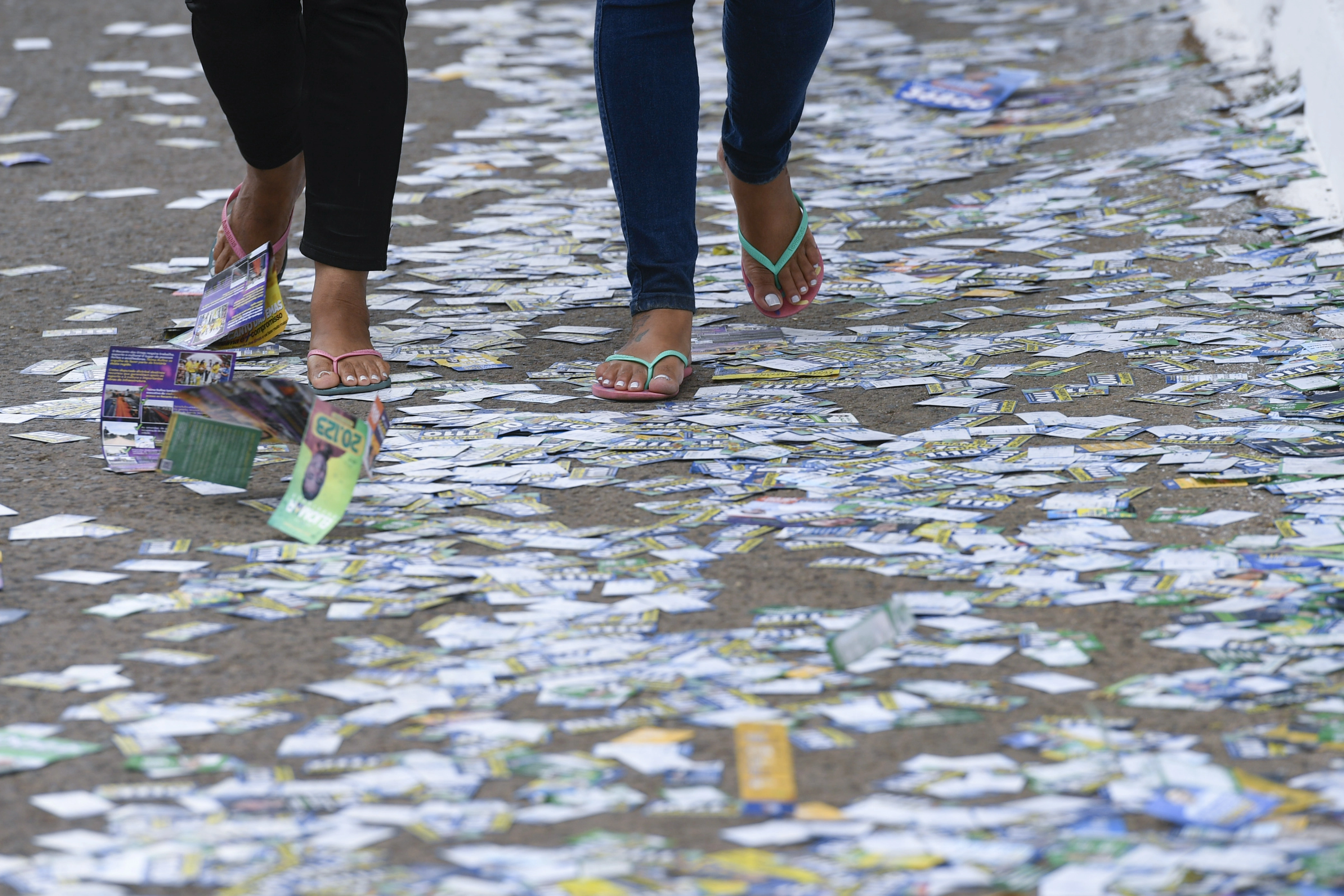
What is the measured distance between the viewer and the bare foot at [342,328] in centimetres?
242

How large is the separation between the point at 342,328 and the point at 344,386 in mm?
113

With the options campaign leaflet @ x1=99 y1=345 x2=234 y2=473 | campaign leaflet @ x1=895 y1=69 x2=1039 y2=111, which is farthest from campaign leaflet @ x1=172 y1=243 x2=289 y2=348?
campaign leaflet @ x1=895 y1=69 x2=1039 y2=111

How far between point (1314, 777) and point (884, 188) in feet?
9.03

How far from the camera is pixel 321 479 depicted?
185cm

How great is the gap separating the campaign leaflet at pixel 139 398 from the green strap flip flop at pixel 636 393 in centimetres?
60

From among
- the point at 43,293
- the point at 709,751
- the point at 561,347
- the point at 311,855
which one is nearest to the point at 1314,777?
the point at 709,751

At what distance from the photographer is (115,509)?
192cm

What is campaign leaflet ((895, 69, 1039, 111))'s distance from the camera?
4.62m

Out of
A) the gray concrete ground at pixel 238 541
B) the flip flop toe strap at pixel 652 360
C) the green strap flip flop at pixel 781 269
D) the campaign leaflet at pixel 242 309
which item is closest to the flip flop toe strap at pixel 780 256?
the green strap flip flop at pixel 781 269

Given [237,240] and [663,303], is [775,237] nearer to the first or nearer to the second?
[663,303]

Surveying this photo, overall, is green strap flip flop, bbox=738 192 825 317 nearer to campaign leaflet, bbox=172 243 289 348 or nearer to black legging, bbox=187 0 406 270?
black legging, bbox=187 0 406 270

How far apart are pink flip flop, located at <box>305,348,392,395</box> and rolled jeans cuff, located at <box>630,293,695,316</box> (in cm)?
44

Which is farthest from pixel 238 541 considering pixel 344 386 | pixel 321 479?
pixel 344 386

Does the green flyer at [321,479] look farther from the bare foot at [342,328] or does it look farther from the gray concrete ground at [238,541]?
the bare foot at [342,328]
